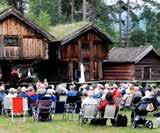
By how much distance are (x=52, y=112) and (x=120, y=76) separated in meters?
29.0

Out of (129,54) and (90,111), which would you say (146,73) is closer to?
(129,54)

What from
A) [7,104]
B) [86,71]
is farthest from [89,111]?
[86,71]

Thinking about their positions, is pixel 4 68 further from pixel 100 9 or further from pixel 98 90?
pixel 100 9

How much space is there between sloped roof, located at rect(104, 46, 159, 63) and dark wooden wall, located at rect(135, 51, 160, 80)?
769 millimetres

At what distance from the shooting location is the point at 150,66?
5116 cm

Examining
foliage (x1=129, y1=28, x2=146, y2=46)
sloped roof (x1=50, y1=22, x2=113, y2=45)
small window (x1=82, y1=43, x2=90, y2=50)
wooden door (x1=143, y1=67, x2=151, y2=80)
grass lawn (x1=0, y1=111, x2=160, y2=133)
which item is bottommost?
grass lawn (x1=0, y1=111, x2=160, y2=133)

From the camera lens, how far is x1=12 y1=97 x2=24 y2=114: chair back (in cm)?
2228

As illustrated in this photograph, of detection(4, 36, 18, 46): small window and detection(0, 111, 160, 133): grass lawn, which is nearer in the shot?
detection(0, 111, 160, 133): grass lawn

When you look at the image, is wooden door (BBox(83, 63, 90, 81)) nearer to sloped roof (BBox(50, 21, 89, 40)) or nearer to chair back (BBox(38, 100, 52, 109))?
sloped roof (BBox(50, 21, 89, 40))

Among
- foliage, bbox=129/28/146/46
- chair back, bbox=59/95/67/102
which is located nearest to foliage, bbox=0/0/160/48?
foliage, bbox=129/28/146/46

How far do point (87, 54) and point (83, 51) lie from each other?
46 cm

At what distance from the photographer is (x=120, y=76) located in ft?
170

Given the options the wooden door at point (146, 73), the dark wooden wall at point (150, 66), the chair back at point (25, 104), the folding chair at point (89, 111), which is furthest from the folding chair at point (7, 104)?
the wooden door at point (146, 73)

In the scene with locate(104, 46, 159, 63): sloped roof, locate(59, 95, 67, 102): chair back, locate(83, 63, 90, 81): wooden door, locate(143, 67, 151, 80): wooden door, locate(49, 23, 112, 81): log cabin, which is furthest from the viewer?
locate(143, 67, 151, 80): wooden door
